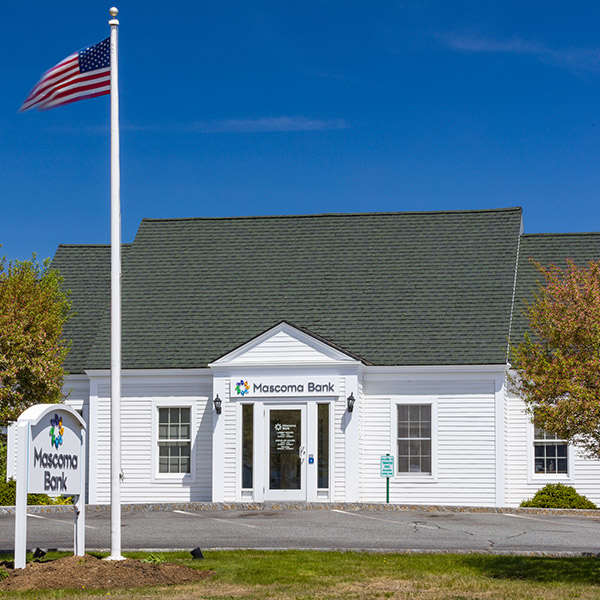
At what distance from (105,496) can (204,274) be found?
23.4ft

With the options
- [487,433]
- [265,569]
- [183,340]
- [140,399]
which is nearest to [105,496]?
[140,399]

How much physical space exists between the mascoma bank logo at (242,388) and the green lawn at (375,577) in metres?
11.0

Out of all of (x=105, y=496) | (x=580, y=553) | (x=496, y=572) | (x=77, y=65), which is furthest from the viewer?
(x=105, y=496)

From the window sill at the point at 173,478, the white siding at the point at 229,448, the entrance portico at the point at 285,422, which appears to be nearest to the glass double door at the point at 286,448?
the entrance portico at the point at 285,422

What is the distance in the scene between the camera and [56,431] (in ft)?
47.3

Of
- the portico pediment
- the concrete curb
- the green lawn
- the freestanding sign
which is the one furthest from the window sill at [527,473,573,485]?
the freestanding sign

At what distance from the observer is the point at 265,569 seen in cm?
1451

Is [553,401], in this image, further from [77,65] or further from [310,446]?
[310,446]

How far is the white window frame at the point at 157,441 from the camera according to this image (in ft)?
93.0

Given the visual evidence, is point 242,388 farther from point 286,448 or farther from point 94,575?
point 94,575

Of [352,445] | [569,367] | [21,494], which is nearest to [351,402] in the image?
[352,445]

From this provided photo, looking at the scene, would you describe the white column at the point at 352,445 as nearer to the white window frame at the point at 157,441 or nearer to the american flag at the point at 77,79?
the white window frame at the point at 157,441

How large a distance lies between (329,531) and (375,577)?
6.19 metres

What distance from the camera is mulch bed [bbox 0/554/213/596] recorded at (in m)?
13.0
